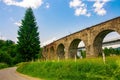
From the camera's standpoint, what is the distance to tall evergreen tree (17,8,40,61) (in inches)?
1946

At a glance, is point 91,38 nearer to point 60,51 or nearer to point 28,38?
point 60,51

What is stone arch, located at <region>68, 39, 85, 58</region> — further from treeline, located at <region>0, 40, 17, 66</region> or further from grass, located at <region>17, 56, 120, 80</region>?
treeline, located at <region>0, 40, 17, 66</region>

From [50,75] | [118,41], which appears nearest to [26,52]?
[118,41]

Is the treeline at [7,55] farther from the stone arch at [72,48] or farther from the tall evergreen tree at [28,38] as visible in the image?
the stone arch at [72,48]

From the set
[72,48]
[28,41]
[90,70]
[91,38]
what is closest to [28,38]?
[28,41]

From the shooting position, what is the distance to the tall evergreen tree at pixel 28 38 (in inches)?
1946

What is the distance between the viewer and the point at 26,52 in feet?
162

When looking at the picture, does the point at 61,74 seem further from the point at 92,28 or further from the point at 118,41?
the point at 118,41

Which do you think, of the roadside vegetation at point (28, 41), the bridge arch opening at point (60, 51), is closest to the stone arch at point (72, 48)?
the bridge arch opening at point (60, 51)

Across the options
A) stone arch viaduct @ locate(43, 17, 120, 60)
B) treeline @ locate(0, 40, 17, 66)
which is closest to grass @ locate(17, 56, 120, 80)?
stone arch viaduct @ locate(43, 17, 120, 60)

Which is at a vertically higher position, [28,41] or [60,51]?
[28,41]

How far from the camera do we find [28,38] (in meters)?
50.8

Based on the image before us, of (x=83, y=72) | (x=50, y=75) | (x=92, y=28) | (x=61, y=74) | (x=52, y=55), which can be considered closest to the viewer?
(x=83, y=72)

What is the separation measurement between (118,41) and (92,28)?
34.0 feet
